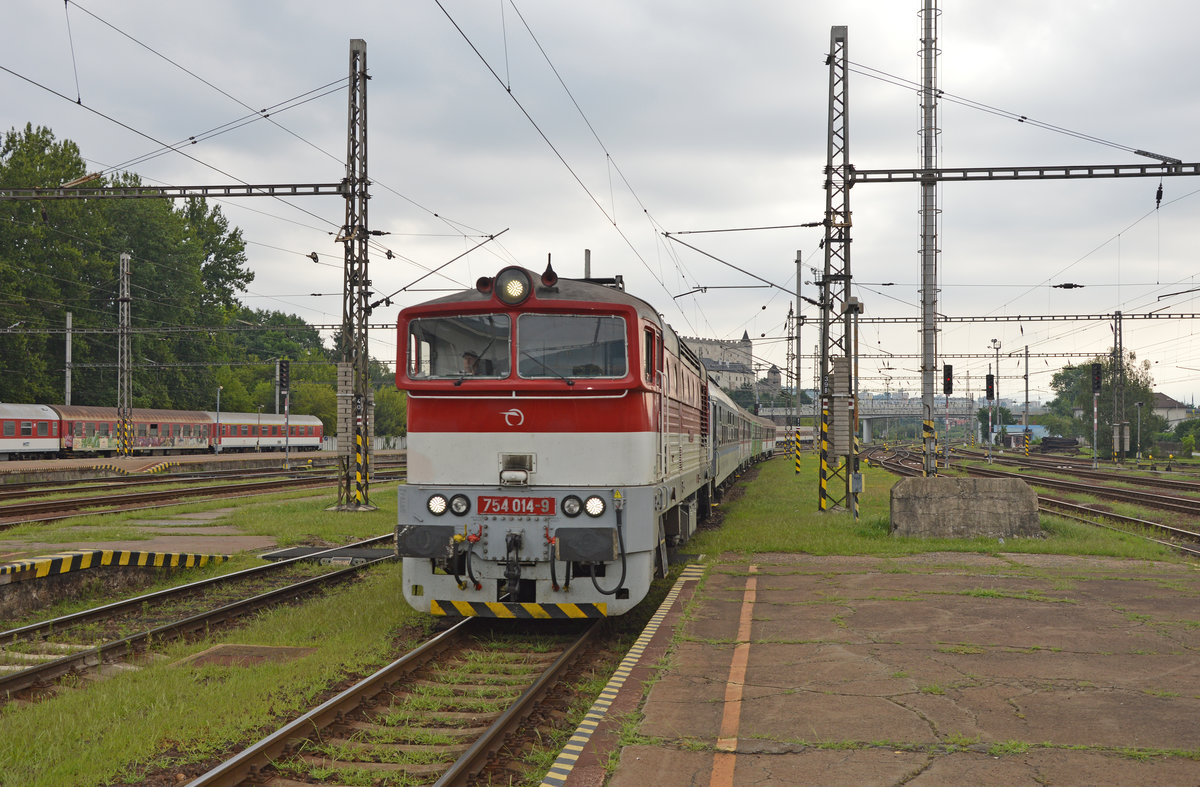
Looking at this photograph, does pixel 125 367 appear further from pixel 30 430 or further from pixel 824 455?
pixel 824 455

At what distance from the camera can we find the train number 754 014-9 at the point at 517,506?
884 cm

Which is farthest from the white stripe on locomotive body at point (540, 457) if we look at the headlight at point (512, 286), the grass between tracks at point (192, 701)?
the grass between tracks at point (192, 701)

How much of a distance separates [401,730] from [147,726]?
5.90 feet

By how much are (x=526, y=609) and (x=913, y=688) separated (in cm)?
382

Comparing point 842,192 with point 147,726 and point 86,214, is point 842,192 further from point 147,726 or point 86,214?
point 86,214

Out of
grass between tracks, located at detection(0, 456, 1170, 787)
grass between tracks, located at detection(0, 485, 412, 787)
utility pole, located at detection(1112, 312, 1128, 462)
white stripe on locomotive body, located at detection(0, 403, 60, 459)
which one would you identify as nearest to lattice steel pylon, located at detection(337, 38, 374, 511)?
grass between tracks, located at detection(0, 456, 1170, 787)

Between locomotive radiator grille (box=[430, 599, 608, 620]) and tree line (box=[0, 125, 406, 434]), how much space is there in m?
32.4

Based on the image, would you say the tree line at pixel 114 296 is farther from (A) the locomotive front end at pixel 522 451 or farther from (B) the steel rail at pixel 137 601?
(A) the locomotive front end at pixel 522 451

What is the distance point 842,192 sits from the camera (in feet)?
67.2

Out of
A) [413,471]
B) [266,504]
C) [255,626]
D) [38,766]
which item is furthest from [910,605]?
[266,504]

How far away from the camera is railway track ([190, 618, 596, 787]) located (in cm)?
570

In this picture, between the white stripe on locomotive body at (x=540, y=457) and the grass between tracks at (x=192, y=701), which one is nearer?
the grass between tracks at (x=192, y=701)

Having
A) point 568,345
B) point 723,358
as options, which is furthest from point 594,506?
point 723,358

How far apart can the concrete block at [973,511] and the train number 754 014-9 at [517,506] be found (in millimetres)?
9337
